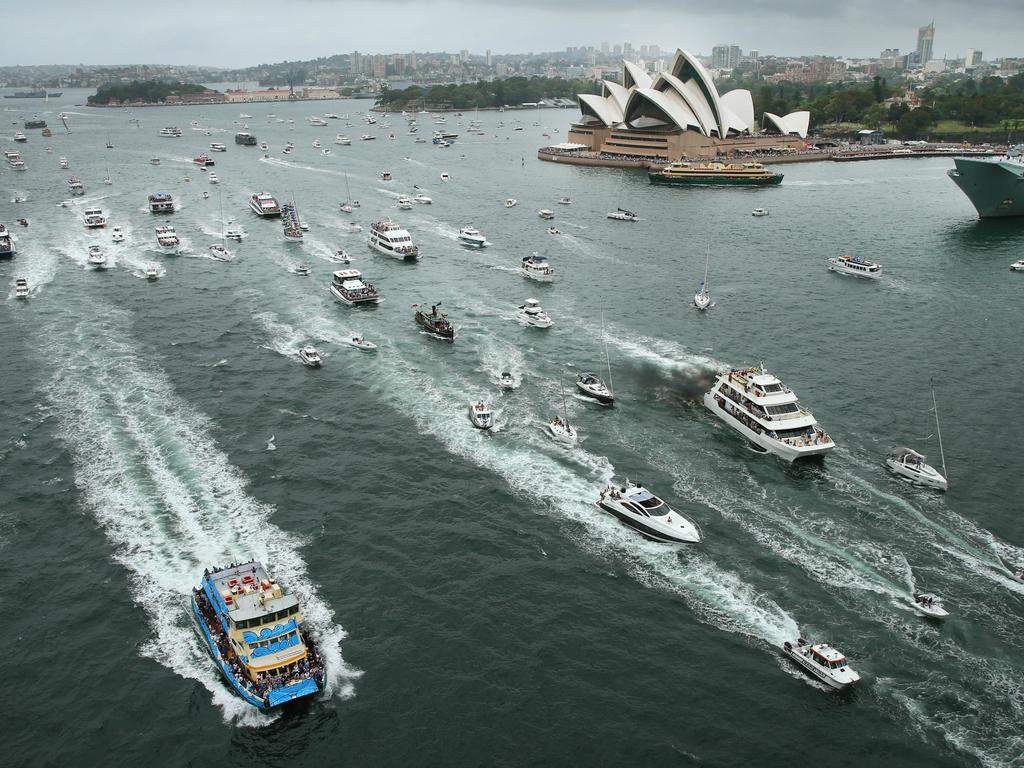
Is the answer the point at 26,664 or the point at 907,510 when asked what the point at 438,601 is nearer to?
the point at 26,664

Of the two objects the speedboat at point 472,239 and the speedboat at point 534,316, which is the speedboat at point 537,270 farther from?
the speedboat at point 472,239

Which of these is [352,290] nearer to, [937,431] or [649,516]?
[649,516]

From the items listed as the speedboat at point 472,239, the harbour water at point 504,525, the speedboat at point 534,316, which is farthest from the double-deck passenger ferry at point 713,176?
the speedboat at point 534,316

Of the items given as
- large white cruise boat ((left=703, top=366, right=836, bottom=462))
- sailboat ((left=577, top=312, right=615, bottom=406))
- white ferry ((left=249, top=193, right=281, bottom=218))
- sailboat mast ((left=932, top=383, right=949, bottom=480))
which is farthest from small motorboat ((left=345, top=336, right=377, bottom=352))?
white ferry ((left=249, top=193, right=281, bottom=218))

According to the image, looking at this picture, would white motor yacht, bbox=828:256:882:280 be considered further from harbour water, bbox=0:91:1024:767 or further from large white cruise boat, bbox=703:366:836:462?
large white cruise boat, bbox=703:366:836:462

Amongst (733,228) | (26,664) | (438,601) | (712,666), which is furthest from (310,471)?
(733,228)
